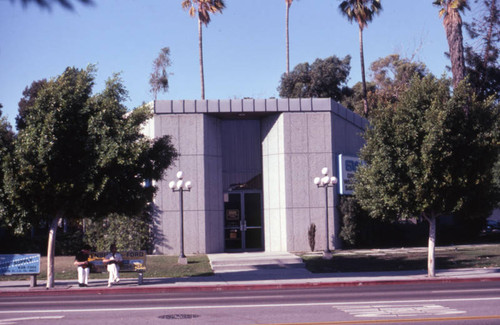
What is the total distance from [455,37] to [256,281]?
14.0 m

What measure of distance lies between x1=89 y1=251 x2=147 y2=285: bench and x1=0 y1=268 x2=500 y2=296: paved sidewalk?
1.61 ft

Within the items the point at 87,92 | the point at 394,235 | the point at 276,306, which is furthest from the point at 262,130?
the point at 276,306

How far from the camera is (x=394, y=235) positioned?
1275 inches

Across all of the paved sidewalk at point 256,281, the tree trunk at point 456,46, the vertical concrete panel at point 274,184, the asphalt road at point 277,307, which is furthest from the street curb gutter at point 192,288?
the vertical concrete panel at point 274,184

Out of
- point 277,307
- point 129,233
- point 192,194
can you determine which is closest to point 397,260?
point 192,194

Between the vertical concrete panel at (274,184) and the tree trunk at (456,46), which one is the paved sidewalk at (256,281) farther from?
the tree trunk at (456,46)

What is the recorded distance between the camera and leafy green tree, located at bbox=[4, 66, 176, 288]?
17.0 m

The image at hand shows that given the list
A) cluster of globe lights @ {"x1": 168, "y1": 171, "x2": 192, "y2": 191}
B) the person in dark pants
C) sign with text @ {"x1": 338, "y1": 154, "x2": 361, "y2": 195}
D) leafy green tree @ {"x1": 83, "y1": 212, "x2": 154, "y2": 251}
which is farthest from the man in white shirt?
sign with text @ {"x1": 338, "y1": 154, "x2": 361, "y2": 195}

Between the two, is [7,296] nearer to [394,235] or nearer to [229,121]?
[229,121]

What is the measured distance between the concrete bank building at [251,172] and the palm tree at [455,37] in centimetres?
630

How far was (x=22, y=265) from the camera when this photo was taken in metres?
18.6

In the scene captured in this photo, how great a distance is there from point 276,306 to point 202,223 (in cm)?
1546

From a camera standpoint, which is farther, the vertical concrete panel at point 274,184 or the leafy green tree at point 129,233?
the vertical concrete panel at point 274,184

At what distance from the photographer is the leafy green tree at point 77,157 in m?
17.0
